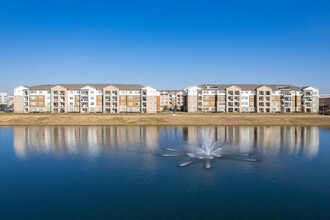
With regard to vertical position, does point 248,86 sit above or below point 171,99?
above

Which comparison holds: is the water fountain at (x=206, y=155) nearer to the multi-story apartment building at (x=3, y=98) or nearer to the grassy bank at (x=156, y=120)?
the grassy bank at (x=156, y=120)

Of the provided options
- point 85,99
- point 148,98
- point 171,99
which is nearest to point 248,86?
point 148,98

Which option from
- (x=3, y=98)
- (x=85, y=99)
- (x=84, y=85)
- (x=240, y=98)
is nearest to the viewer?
(x=85, y=99)

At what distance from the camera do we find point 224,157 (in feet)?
111

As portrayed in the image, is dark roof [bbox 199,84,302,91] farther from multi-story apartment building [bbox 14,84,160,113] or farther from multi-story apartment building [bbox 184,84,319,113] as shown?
multi-story apartment building [bbox 14,84,160,113]

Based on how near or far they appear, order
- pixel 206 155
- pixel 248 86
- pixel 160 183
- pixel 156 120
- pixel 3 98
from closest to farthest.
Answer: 1. pixel 160 183
2. pixel 206 155
3. pixel 156 120
4. pixel 248 86
5. pixel 3 98

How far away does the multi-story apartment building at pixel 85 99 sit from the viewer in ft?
315

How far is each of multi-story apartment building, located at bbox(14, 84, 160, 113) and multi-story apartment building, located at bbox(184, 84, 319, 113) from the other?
15.1 metres

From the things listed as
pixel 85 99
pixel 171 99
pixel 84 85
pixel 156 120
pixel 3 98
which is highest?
pixel 84 85

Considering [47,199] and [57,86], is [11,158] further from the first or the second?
[57,86]

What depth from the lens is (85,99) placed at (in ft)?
315

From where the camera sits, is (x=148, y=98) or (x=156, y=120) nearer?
(x=156, y=120)

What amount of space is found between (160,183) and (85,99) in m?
77.9

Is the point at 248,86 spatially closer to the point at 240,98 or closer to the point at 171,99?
the point at 240,98
